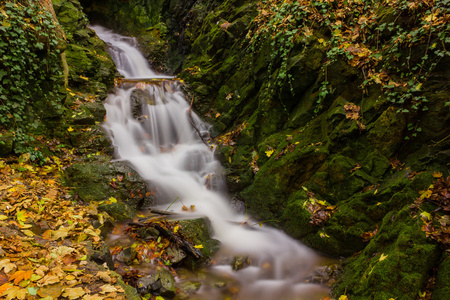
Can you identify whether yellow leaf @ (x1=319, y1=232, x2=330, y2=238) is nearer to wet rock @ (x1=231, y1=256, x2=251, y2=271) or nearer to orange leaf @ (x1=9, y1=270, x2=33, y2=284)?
wet rock @ (x1=231, y1=256, x2=251, y2=271)

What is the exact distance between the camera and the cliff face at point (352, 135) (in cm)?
290

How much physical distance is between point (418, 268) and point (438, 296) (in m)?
0.27

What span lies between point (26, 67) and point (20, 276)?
188 inches

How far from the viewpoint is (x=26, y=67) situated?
201 inches

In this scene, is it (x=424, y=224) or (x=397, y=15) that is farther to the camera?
(x=397, y=15)

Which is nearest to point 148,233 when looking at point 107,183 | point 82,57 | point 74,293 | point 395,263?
point 107,183

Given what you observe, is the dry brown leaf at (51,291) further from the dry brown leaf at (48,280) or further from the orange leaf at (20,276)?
the orange leaf at (20,276)

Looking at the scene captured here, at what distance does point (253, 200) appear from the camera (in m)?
5.44

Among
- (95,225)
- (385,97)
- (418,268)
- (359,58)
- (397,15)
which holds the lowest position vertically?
(95,225)

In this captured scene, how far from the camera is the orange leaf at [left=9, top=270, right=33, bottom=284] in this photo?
2160 mm

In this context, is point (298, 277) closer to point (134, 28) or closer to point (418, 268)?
point (418, 268)

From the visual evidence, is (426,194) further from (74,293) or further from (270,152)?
(74,293)

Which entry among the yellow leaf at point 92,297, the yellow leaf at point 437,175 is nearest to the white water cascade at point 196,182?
the yellow leaf at point 92,297

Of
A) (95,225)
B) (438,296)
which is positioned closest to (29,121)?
(95,225)
